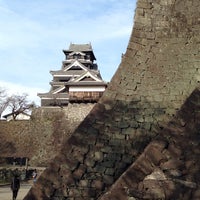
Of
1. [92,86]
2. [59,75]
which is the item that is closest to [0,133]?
[92,86]

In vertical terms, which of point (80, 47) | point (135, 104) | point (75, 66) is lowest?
point (135, 104)

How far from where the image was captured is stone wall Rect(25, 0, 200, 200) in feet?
19.1

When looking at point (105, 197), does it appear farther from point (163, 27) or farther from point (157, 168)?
point (163, 27)

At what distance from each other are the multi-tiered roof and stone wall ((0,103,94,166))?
1.28 meters

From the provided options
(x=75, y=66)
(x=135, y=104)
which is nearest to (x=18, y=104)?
(x=75, y=66)

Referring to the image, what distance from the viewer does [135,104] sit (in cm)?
632

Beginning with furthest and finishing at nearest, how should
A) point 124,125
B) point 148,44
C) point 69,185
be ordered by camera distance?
1. point 148,44
2. point 124,125
3. point 69,185

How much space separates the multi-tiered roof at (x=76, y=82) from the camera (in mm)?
33344

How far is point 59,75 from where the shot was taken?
4369 cm

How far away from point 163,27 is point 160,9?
367 millimetres

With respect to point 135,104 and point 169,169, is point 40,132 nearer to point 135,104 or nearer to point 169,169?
point 135,104

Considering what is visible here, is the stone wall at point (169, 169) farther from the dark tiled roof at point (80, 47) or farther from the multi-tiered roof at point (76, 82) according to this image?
the dark tiled roof at point (80, 47)

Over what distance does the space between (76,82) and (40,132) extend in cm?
535

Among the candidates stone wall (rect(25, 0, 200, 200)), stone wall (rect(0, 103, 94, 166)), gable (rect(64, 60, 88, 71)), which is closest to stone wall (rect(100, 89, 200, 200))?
stone wall (rect(25, 0, 200, 200))
